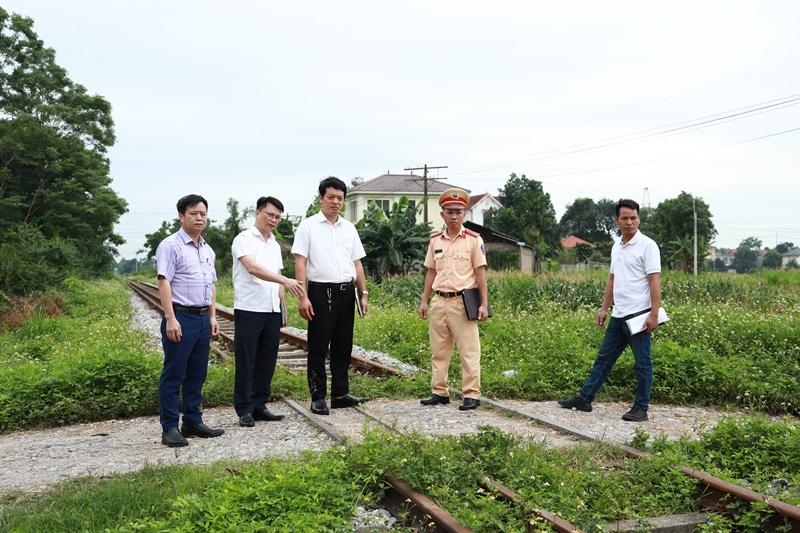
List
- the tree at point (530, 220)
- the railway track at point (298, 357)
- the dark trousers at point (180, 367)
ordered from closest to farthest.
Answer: the dark trousers at point (180, 367), the railway track at point (298, 357), the tree at point (530, 220)

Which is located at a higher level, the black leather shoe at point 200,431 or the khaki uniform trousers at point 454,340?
the khaki uniform trousers at point 454,340

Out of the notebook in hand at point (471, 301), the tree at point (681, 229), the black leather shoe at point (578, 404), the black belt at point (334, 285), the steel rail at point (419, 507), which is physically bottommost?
the black leather shoe at point (578, 404)

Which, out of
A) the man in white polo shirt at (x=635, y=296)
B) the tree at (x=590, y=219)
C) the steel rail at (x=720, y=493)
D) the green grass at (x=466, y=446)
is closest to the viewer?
the steel rail at (x=720, y=493)

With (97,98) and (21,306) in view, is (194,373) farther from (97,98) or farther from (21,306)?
(97,98)

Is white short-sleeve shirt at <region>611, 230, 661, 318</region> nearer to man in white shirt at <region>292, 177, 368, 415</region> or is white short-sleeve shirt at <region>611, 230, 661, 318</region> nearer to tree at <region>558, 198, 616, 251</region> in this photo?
man in white shirt at <region>292, 177, 368, 415</region>

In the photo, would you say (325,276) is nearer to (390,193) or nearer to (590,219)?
(390,193)

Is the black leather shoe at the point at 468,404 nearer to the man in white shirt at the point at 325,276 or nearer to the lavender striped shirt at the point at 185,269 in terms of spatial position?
the man in white shirt at the point at 325,276

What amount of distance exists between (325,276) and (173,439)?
1926 mm

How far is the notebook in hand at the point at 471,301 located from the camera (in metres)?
6.65

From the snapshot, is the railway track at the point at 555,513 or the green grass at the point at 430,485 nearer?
the railway track at the point at 555,513

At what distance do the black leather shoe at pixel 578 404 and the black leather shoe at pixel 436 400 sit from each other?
115 centimetres

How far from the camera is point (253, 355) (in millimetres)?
6145

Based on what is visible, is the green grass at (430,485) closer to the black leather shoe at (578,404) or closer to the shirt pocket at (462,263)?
the black leather shoe at (578,404)

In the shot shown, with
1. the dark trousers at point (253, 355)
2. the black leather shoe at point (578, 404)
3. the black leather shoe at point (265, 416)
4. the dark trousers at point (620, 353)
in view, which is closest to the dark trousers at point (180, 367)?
the dark trousers at point (253, 355)
